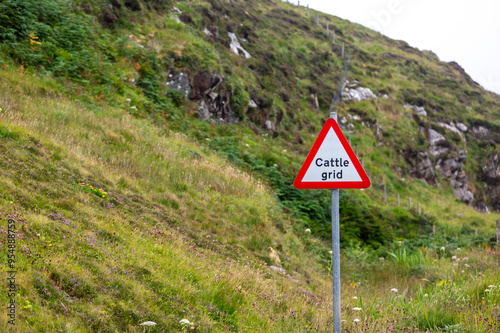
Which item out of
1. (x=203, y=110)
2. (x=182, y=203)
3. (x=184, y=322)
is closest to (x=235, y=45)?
(x=203, y=110)

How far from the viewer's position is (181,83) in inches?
586

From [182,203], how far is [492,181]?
106ft

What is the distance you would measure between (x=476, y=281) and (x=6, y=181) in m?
7.20

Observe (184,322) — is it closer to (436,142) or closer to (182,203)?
(182,203)

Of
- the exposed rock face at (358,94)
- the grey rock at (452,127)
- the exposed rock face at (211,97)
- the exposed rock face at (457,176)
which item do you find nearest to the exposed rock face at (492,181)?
the exposed rock face at (457,176)

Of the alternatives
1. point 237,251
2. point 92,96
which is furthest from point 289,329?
point 92,96

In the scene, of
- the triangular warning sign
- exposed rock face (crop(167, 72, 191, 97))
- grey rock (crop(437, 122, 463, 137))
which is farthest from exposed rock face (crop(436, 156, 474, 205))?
the triangular warning sign

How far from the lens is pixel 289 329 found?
4.12 metres

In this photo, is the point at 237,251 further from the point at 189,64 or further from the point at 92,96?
the point at 189,64

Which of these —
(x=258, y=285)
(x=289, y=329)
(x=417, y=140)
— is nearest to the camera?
(x=289, y=329)

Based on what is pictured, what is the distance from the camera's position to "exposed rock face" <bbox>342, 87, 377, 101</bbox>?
95.4ft

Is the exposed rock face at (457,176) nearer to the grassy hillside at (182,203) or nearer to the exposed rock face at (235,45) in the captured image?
the grassy hillside at (182,203)

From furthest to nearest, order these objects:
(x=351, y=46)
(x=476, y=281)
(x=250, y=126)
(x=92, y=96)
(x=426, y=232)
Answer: (x=351, y=46) → (x=250, y=126) → (x=426, y=232) → (x=92, y=96) → (x=476, y=281)

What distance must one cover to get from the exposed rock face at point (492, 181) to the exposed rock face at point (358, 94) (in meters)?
→ 11.8
